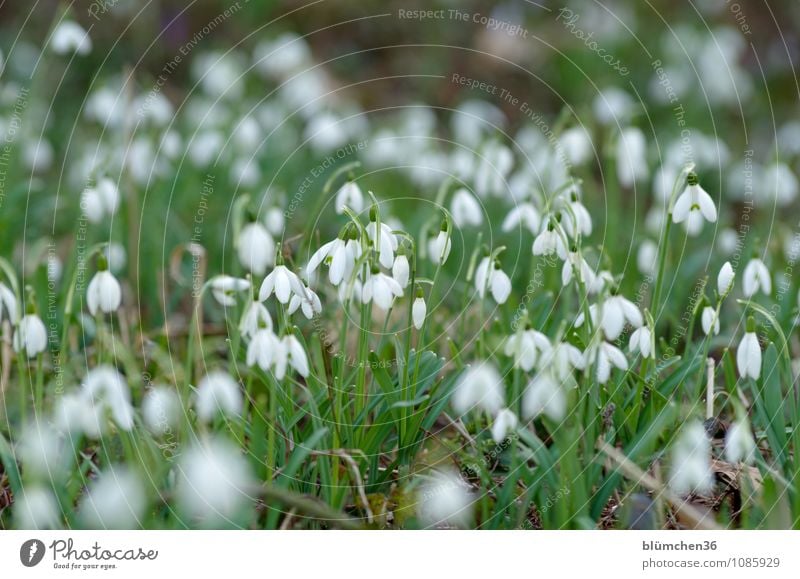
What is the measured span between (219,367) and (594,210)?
6.17 ft

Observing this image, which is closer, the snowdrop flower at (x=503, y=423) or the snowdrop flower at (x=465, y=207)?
the snowdrop flower at (x=503, y=423)

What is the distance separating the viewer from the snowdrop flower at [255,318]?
6.29 ft

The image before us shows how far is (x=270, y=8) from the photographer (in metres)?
5.61

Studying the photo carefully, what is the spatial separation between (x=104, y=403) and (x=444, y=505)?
2.66 ft

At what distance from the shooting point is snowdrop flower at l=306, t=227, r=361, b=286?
6.22 feet

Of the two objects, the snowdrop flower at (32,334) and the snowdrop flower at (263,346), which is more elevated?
the snowdrop flower at (32,334)

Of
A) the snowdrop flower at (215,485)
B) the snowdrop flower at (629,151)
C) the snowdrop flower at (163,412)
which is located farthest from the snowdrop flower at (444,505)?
the snowdrop flower at (629,151)

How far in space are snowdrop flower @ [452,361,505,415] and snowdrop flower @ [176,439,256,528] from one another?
0.52m

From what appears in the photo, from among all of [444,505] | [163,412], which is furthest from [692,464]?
[163,412]

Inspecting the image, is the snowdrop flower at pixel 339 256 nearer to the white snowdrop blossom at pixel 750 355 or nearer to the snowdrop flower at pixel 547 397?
the snowdrop flower at pixel 547 397

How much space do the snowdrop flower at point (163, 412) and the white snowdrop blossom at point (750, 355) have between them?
1.32 meters

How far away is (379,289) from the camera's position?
1.89 metres

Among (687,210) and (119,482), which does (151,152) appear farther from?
(687,210)

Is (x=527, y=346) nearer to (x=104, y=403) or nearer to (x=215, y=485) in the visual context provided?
(x=215, y=485)
